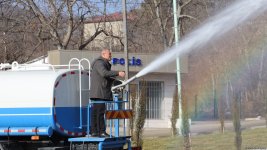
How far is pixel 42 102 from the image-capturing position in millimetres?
12477

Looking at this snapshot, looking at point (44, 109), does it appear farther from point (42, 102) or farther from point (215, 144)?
point (215, 144)

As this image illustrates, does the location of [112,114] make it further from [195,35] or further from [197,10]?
[197,10]

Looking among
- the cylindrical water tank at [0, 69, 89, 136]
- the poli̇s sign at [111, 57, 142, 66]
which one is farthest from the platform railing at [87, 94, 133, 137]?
the poli̇s sign at [111, 57, 142, 66]

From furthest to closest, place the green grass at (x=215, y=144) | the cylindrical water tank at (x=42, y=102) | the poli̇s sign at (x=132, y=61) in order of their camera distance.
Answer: the poli̇s sign at (x=132, y=61) → the green grass at (x=215, y=144) → the cylindrical water tank at (x=42, y=102)

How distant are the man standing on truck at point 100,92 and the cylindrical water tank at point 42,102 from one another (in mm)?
637

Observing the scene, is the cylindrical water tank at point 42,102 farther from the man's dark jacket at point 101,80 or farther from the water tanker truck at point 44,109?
the man's dark jacket at point 101,80

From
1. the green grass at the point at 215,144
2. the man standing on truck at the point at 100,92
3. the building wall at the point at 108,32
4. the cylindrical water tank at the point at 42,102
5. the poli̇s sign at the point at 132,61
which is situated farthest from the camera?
the building wall at the point at 108,32

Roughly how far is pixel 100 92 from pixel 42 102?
1.22 meters

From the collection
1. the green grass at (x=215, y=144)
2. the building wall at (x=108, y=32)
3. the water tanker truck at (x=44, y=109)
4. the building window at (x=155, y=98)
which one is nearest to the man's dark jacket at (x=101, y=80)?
the water tanker truck at (x=44, y=109)

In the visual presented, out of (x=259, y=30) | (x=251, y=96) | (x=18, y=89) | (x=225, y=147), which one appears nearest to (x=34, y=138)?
(x=18, y=89)

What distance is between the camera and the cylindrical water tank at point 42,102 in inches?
491

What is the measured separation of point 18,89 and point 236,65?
9.64 metres

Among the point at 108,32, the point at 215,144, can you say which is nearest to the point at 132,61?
the point at 108,32

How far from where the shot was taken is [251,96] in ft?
169
